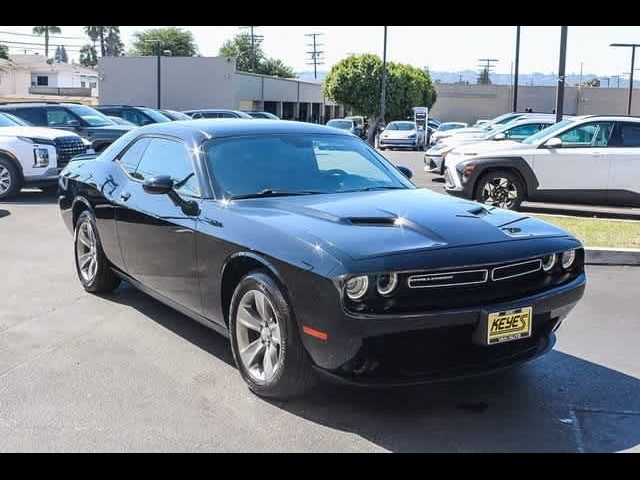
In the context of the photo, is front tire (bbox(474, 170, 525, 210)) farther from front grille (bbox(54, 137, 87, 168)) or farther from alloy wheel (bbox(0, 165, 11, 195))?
alloy wheel (bbox(0, 165, 11, 195))

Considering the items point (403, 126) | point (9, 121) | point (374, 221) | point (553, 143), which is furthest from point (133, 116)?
point (403, 126)

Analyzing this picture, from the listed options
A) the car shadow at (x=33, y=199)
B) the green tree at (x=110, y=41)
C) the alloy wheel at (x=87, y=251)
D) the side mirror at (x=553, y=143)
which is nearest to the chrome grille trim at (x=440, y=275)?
the alloy wheel at (x=87, y=251)

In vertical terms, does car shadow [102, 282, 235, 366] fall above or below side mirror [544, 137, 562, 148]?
below

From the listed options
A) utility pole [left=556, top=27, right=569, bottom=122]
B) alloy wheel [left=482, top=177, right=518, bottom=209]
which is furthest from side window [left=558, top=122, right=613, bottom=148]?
utility pole [left=556, top=27, right=569, bottom=122]

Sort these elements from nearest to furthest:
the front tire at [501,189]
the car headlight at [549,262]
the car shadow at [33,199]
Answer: the car headlight at [549,262] → the front tire at [501,189] → the car shadow at [33,199]

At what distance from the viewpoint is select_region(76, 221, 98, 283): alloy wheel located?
22.1 ft

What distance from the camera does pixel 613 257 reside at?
8.47 metres

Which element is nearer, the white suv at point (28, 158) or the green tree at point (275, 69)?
the white suv at point (28, 158)

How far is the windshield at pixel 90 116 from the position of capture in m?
17.0

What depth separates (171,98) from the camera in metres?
47.4

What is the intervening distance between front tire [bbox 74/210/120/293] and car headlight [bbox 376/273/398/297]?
3.33 metres

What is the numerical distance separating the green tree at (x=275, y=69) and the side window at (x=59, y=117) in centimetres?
6873

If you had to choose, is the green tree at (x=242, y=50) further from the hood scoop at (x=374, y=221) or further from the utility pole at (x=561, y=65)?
the hood scoop at (x=374, y=221)
